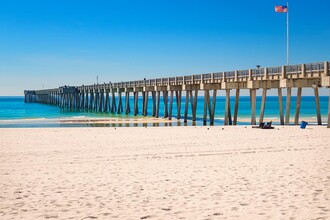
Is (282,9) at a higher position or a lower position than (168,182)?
higher

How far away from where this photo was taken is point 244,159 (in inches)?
476

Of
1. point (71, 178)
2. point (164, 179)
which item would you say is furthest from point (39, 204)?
point (164, 179)

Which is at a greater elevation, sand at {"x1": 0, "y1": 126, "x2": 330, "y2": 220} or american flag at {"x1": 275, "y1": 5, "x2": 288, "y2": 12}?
american flag at {"x1": 275, "y1": 5, "x2": 288, "y2": 12}

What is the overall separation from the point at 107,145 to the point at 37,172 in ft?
20.3

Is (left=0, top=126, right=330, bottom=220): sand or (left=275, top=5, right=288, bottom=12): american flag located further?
(left=275, top=5, right=288, bottom=12): american flag

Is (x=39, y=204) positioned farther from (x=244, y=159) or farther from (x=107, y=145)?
(x=107, y=145)

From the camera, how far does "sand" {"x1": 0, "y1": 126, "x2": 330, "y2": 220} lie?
667 cm

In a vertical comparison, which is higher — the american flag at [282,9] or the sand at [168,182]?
the american flag at [282,9]

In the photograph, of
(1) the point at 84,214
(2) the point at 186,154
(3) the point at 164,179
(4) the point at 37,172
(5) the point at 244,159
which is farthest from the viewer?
(2) the point at 186,154

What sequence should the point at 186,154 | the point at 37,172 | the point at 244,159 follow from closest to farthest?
1. the point at 37,172
2. the point at 244,159
3. the point at 186,154

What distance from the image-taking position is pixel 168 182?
8977 mm

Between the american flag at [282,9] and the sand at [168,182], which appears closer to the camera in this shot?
the sand at [168,182]

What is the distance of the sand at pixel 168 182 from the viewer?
667cm

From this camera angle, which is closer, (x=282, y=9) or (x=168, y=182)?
(x=168, y=182)
